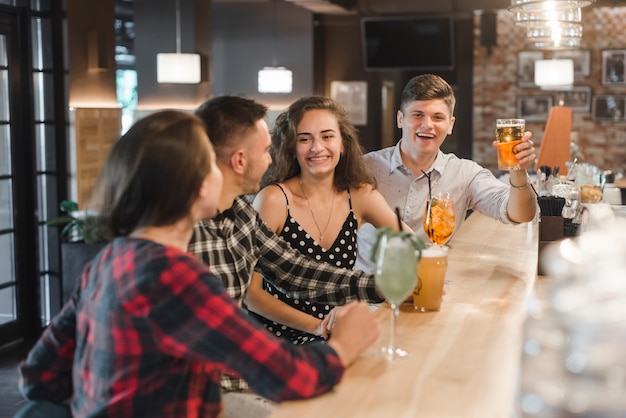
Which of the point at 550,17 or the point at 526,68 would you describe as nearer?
the point at 550,17

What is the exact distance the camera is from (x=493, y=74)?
434 inches

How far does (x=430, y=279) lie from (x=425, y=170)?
154 cm

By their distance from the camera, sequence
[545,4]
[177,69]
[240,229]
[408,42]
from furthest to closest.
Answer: [408,42], [177,69], [545,4], [240,229]

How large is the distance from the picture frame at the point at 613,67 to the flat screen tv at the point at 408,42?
204cm

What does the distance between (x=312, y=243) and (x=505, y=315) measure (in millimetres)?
910

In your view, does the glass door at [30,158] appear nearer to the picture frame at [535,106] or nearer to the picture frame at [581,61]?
the picture frame at [535,106]

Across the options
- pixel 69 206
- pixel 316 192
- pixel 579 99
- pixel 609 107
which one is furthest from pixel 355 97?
pixel 316 192

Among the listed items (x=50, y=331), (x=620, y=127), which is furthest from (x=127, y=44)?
(x=50, y=331)

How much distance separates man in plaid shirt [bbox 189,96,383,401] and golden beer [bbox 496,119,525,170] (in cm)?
87

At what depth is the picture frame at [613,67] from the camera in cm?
1057

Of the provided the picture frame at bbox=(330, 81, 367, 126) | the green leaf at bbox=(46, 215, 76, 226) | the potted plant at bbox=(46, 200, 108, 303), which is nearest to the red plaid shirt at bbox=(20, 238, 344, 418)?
the potted plant at bbox=(46, 200, 108, 303)

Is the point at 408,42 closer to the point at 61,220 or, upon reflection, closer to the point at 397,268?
the point at 61,220

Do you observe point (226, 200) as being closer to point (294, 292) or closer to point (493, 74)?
point (294, 292)

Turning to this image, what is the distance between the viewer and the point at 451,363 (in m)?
1.69
